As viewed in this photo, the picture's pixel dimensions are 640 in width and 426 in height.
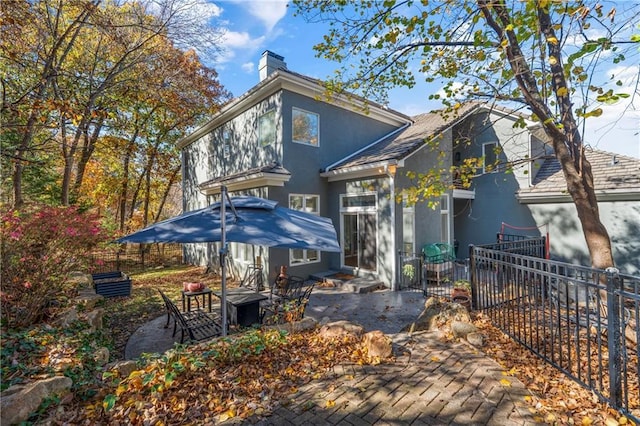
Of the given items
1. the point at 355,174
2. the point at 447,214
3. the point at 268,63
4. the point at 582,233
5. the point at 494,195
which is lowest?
the point at 582,233

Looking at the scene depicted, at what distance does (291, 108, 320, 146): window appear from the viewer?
35.4 feet

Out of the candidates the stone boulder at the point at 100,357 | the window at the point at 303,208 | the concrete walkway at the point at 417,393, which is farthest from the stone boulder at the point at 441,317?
the window at the point at 303,208

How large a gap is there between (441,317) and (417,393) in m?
2.36

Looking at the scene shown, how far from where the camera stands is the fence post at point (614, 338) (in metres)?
3.14

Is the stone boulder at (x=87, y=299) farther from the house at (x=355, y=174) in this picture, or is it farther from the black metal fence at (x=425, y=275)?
the black metal fence at (x=425, y=275)

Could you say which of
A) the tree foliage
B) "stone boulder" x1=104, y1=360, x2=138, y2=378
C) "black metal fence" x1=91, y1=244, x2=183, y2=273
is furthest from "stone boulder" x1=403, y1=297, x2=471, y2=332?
"black metal fence" x1=91, y1=244, x2=183, y2=273

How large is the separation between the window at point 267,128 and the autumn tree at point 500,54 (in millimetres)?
4153

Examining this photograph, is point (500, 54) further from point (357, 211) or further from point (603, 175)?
point (603, 175)

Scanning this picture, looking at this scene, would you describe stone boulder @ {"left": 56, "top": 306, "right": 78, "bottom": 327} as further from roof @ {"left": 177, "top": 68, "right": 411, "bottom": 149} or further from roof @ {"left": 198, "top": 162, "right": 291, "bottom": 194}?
roof @ {"left": 177, "top": 68, "right": 411, "bottom": 149}

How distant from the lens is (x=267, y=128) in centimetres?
1123

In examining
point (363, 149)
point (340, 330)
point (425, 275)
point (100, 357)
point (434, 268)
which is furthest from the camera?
point (363, 149)

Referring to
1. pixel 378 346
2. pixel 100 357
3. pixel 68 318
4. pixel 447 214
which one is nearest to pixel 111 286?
pixel 68 318

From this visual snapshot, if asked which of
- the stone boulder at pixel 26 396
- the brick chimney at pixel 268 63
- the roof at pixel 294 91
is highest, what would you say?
the brick chimney at pixel 268 63

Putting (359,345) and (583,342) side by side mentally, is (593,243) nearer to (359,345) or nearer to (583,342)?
(583,342)
